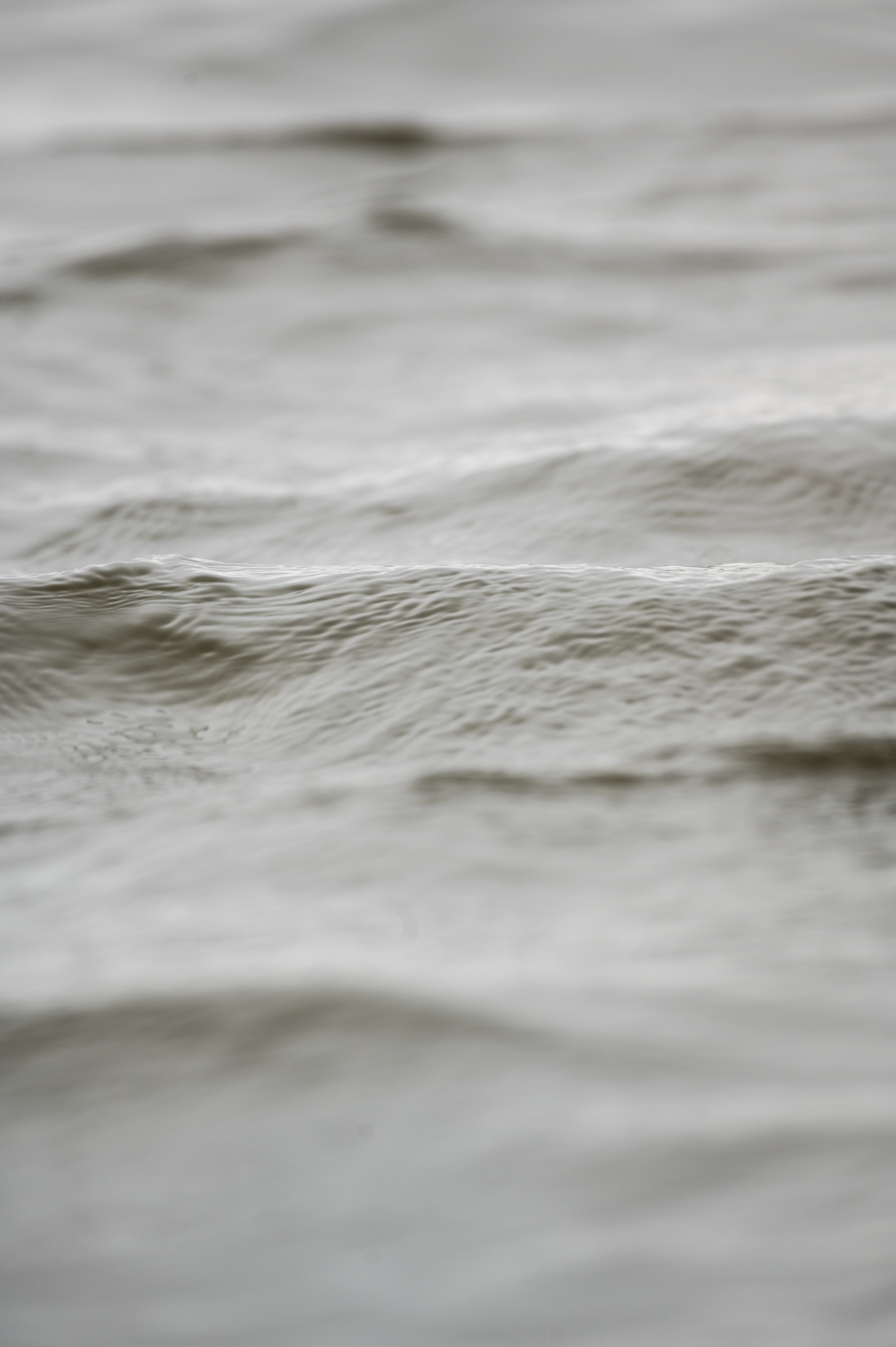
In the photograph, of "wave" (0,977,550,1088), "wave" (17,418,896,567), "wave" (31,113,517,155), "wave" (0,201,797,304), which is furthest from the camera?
"wave" (31,113,517,155)

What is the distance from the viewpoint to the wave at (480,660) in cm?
125

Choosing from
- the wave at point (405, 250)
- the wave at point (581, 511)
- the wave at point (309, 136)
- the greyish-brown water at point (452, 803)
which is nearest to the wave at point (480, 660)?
the greyish-brown water at point (452, 803)

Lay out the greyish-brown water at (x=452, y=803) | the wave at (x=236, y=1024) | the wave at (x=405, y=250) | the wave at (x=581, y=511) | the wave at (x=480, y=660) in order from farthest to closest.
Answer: the wave at (x=405, y=250) → the wave at (x=581, y=511) → the wave at (x=480, y=660) → the wave at (x=236, y=1024) → the greyish-brown water at (x=452, y=803)

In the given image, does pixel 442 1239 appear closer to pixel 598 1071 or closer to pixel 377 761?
pixel 598 1071

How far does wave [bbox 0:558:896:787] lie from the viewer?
1.25 metres

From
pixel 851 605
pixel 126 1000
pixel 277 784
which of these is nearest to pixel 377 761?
pixel 277 784

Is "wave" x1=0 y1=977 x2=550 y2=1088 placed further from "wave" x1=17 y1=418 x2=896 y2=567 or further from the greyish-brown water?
"wave" x1=17 y1=418 x2=896 y2=567

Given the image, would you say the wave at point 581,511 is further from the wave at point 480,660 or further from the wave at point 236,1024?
the wave at point 236,1024

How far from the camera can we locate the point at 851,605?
138cm

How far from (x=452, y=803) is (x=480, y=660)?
220 mm

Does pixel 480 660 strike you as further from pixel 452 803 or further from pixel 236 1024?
pixel 236 1024

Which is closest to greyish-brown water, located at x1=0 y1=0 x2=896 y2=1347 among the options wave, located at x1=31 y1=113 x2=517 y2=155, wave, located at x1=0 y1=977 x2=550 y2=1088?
wave, located at x1=0 y1=977 x2=550 y2=1088

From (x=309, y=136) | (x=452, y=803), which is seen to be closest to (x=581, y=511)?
(x=452, y=803)

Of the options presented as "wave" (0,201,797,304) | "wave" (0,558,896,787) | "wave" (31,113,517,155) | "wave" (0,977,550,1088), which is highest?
"wave" (31,113,517,155)
